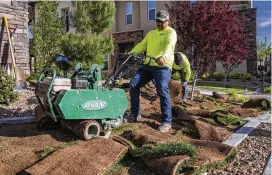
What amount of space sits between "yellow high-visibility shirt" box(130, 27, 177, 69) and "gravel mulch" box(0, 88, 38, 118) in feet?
9.02

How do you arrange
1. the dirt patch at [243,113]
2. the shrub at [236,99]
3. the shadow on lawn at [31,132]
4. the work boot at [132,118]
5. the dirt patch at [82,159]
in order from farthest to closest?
1. the shrub at [236,99]
2. the dirt patch at [243,113]
3. the work boot at [132,118]
4. the shadow on lawn at [31,132]
5. the dirt patch at [82,159]

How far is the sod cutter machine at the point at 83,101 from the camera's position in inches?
147

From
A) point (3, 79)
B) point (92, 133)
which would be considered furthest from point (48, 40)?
point (92, 133)

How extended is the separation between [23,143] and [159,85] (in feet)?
6.67

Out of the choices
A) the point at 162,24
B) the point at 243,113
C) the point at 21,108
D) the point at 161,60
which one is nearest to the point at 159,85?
the point at 161,60

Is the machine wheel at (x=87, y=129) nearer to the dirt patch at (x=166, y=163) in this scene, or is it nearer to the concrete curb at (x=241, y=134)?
the dirt patch at (x=166, y=163)

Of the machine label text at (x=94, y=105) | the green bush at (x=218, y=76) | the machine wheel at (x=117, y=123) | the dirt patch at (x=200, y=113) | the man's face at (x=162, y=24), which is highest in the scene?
the man's face at (x=162, y=24)

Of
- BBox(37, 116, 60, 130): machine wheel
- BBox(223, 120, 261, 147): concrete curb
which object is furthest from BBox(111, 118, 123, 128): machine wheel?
BBox(223, 120, 261, 147): concrete curb

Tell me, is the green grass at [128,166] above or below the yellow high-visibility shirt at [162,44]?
below

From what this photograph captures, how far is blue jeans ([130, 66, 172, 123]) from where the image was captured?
A: 4602 millimetres

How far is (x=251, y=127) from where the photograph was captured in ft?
16.8

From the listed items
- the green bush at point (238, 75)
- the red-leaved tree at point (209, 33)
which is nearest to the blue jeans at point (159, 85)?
the red-leaved tree at point (209, 33)

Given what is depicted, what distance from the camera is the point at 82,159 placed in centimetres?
313

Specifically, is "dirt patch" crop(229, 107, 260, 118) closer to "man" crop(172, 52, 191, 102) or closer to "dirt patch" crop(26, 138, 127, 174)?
"man" crop(172, 52, 191, 102)
